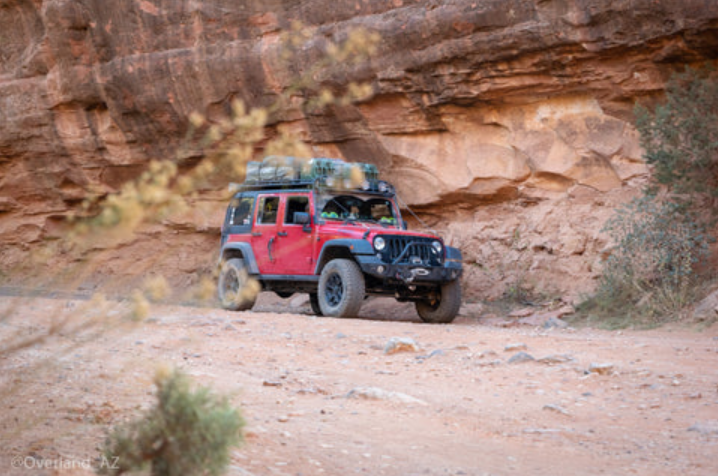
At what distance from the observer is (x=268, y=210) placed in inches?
462

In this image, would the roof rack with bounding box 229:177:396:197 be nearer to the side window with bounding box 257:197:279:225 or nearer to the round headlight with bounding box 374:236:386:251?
the side window with bounding box 257:197:279:225

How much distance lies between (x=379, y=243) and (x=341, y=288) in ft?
2.78

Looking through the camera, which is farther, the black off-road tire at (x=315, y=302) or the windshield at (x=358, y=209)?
the black off-road tire at (x=315, y=302)

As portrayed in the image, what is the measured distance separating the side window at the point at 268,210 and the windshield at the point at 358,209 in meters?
0.89

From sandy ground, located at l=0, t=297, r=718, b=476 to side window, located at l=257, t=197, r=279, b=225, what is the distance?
3.82 metres

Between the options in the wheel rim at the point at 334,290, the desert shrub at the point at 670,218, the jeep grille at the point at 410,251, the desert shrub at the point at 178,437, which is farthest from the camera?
the wheel rim at the point at 334,290

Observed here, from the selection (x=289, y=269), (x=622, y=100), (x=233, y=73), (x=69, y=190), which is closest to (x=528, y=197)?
(x=622, y=100)

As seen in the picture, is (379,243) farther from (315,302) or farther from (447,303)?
(315,302)

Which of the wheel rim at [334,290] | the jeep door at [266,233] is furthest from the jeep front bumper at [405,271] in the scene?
the jeep door at [266,233]

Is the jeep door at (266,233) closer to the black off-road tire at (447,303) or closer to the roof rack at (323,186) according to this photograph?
the roof rack at (323,186)

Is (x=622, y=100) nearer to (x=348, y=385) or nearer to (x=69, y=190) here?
(x=348, y=385)

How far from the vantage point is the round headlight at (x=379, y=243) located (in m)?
10.3

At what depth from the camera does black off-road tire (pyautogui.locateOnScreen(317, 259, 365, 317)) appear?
10109mm

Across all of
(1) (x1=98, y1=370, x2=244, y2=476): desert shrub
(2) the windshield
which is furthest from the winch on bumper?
(1) (x1=98, y1=370, x2=244, y2=476): desert shrub
